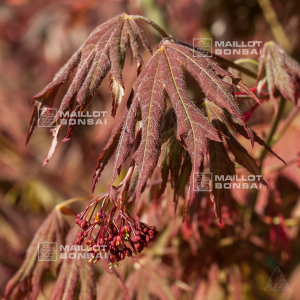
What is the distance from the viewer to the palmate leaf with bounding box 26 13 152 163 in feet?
2.02

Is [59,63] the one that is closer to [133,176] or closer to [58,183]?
[58,183]

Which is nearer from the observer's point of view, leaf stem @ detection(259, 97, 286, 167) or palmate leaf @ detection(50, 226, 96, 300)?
palmate leaf @ detection(50, 226, 96, 300)

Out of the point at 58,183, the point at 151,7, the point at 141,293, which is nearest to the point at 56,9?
the point at 151,7

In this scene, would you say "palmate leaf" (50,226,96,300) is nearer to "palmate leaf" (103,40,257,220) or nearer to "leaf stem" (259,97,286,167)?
"palmate leaf" (103,40,257,220)

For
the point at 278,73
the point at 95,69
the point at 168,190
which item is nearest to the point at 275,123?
the point at 278,73

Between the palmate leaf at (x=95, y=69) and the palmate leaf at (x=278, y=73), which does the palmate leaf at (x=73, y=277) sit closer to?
the palmate leaf at (x=95, y=69)

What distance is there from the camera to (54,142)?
2.00 feet

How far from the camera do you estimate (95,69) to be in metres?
0.63

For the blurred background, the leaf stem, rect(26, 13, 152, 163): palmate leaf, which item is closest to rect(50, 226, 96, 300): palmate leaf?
the blurred background

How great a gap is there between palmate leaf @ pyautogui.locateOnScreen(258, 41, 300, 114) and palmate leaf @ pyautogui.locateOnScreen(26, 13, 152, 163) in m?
0.32

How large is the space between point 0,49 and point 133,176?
3.56m

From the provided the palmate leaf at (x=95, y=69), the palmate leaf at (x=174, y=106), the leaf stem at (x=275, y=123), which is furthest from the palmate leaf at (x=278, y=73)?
the palmate leaf at (x=95, y=69)

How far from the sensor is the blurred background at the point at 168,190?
3.39 ft

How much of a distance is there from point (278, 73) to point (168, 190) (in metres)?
0.42
